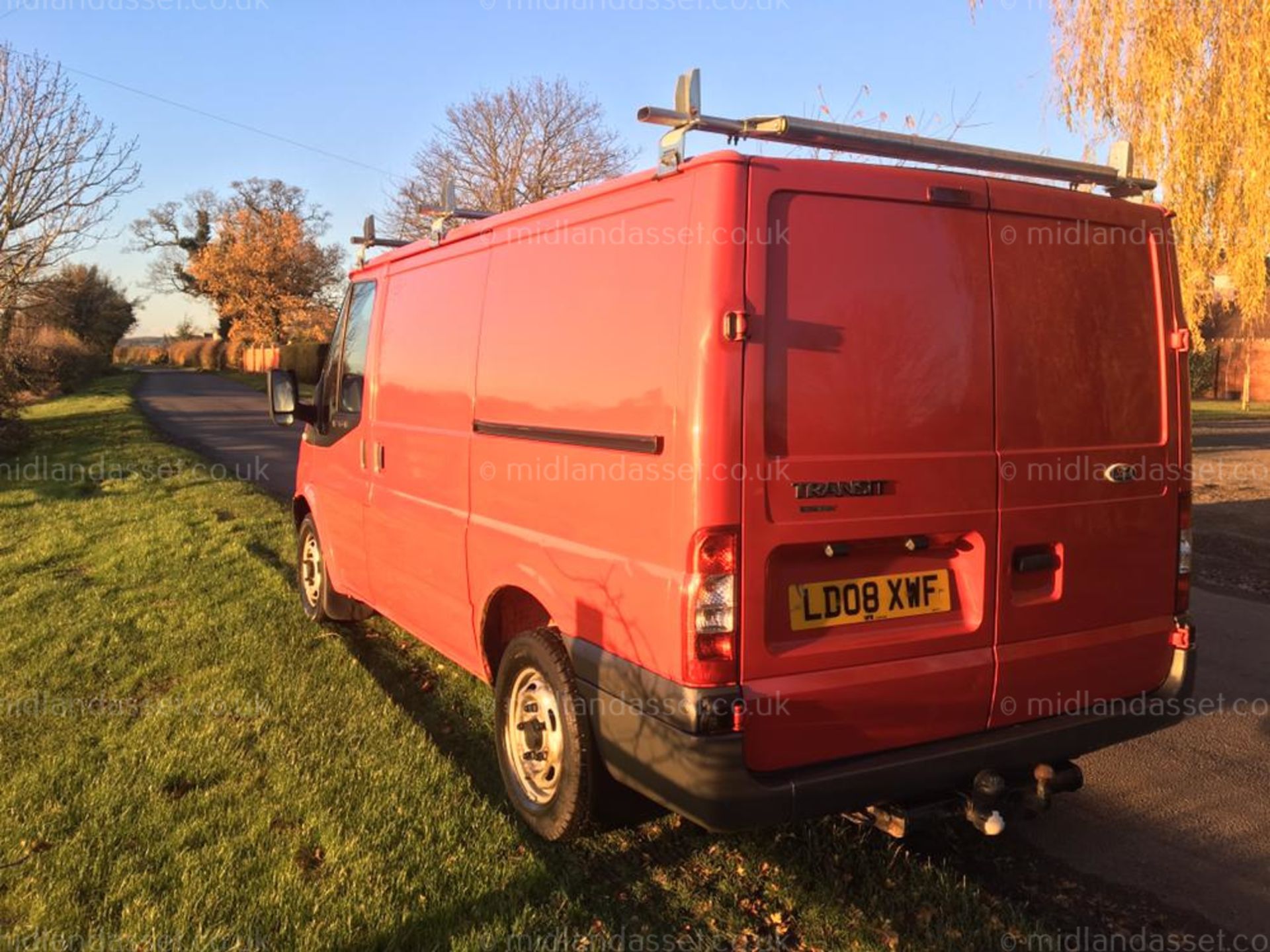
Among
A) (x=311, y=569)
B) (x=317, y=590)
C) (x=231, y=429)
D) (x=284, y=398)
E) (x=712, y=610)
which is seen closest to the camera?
(x=712, y=610)

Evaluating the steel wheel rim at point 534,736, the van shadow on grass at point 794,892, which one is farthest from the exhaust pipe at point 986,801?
the steel wheel rim at point 534,736

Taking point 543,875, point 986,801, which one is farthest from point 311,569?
point 986,801

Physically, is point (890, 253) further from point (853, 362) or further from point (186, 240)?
point (186, 240)

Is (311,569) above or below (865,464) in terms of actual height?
below

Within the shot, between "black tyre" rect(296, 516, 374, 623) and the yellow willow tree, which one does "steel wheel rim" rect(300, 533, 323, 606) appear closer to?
"black tyre" rect(296, 516, 374, 623)

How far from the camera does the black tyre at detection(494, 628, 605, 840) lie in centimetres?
329

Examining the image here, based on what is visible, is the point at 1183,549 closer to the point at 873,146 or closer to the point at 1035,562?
the point at 1035,562

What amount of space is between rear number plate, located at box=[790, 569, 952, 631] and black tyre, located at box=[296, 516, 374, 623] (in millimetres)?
3801

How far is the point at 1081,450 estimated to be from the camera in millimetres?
3326

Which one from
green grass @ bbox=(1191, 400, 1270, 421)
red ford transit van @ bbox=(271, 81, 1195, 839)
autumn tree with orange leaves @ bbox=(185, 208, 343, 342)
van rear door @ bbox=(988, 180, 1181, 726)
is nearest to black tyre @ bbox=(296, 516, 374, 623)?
red ford transit van @ bbox=(271, 81, 1195, 839)

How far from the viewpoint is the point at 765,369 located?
109 inches

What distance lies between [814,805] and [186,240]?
7350cm

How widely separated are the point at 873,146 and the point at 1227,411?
3250 centimetres

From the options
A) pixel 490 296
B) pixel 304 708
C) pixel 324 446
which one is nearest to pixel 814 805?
pixel 490 296
